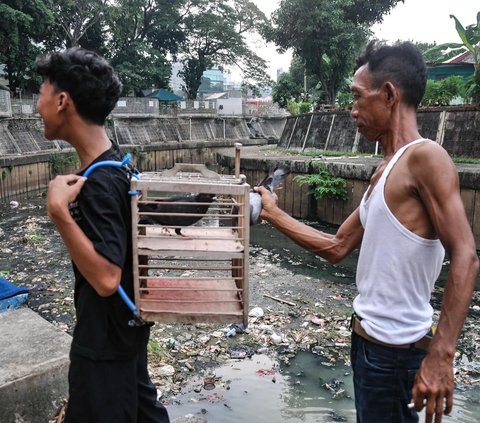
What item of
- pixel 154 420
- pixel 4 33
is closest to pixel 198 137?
pixel 4 33

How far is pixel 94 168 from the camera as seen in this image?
1.57 meters

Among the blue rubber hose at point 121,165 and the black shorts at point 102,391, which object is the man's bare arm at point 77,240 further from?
the black shorts at point 102,391

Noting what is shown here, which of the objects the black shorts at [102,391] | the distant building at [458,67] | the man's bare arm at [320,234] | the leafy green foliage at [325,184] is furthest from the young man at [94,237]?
the distant building at [458,67]

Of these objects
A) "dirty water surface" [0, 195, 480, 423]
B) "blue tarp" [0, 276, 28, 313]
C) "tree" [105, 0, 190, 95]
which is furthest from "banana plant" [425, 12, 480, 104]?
"tree" [105, 0, 190, 95]

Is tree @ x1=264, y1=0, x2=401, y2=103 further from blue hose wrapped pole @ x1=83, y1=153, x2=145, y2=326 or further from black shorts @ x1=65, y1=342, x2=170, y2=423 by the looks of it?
black shorts @ x1=65, y1=342, x2=170, y2=423

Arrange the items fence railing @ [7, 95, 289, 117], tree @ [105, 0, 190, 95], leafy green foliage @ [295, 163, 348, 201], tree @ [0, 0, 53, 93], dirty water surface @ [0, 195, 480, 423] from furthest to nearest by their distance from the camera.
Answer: tree @ [105, 0, 190, 95]
fence railing @ [7, 95, 289, 117]
tree @ [0, 0, 53, 93]
leafy green foliage @ [295, 163, 348, 201]
dirty water surface @ [0, 195, 480, 423]

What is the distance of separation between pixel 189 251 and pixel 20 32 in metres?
22.3

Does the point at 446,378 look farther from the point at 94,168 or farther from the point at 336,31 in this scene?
the point at 336,31

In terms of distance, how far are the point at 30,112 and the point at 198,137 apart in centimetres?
1123

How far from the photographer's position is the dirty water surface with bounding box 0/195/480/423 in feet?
13.0

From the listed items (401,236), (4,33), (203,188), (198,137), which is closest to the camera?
(401,236)

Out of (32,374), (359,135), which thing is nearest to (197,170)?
(32,374)

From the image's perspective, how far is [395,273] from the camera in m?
1.60

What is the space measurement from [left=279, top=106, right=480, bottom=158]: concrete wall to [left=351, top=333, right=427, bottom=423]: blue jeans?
11037 mm
